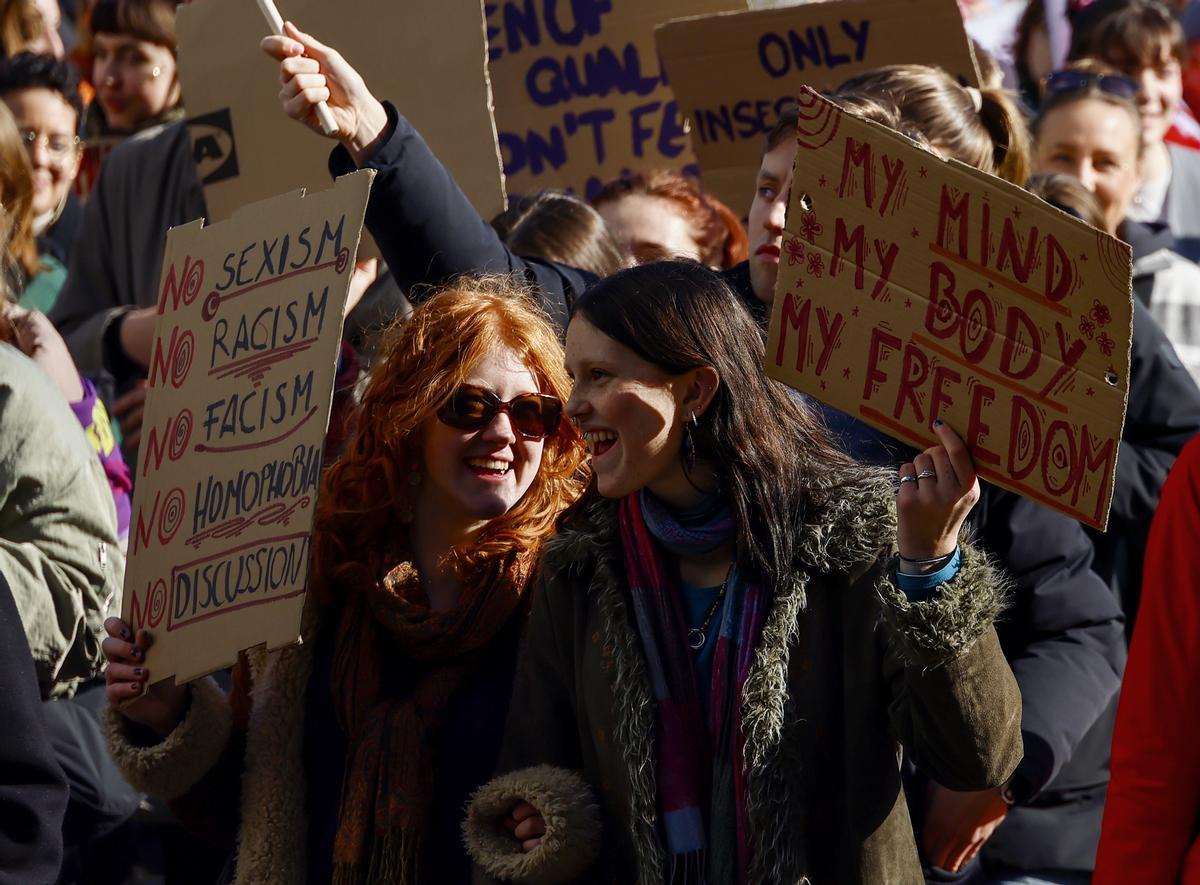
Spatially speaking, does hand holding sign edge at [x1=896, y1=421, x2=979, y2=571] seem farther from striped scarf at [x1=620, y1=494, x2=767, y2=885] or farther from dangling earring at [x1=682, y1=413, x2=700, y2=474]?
dangling earring at [x1=682, y1=413, x2=700, y2=474]

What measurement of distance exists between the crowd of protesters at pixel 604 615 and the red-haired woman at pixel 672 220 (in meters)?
0.29

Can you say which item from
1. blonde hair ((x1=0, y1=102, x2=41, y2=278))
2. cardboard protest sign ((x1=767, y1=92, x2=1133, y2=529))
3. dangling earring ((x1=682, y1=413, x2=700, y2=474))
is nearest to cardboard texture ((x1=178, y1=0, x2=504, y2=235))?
blonde hair ((x1=0, y1=102, x2=41, y2=278))

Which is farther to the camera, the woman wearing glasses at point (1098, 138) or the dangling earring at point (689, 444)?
the woman wearing glasses at point (1098, 138)

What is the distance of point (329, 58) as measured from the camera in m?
3.44

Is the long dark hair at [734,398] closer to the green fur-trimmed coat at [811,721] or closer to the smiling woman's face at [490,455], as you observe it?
the green fur-trimmed coat at [811,721]

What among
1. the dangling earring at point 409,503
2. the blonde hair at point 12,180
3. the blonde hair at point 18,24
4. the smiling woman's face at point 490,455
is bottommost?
the dangling earring at point 409,503

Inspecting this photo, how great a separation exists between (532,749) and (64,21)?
6.70m

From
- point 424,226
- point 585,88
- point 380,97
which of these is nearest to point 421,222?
point 424,226

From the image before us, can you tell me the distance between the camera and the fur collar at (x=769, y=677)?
8.67ft

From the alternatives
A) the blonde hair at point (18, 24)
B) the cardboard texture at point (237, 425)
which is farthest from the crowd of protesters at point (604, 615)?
the blonde hair at point (18, 24)

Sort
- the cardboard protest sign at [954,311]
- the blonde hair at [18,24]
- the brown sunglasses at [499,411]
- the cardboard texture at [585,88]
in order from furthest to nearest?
the blonde hair at [18,24] → the cardboard texture at [585,88] → the brown sunglasses at [499,411] → the cardboard protest sign at [954,311]

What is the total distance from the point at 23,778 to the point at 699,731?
96 centimetres

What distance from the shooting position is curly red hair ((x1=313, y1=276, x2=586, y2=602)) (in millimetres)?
3322

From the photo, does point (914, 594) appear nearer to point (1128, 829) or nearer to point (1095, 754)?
point (1128, 829)
